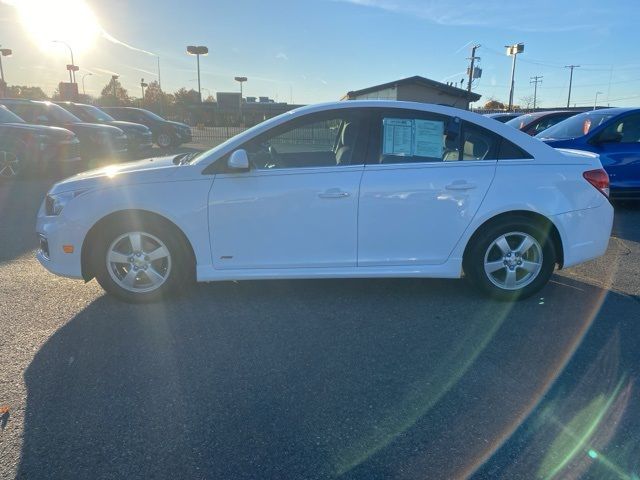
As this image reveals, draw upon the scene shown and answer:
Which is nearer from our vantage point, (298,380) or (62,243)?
(298,380)

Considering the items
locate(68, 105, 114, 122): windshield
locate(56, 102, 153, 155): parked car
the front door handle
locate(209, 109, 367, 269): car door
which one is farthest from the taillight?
locate(68, 105, 114, 122): windshield

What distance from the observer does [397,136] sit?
12.9 ft

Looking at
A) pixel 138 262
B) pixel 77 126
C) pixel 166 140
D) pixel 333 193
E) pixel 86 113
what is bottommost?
pixel 138 262

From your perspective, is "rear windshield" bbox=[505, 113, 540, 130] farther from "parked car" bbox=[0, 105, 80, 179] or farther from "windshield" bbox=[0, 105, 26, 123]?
"windshield" bbox=[0, 105, 26, 123]

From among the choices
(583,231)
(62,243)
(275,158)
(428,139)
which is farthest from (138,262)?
(583,231)

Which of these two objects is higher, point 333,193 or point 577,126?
point 577,126

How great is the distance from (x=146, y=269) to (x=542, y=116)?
10198 mm

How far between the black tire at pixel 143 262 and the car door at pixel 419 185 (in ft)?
4.80

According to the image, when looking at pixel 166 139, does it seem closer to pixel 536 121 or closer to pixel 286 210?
pixel 536 121

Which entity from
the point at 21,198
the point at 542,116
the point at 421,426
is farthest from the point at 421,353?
the point at 542,116

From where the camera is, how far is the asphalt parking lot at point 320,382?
7.35 feet

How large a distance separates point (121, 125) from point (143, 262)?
45.6 ft

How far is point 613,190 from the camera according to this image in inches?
291

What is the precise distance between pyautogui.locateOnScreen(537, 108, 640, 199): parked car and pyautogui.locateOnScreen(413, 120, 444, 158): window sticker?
176 inches
